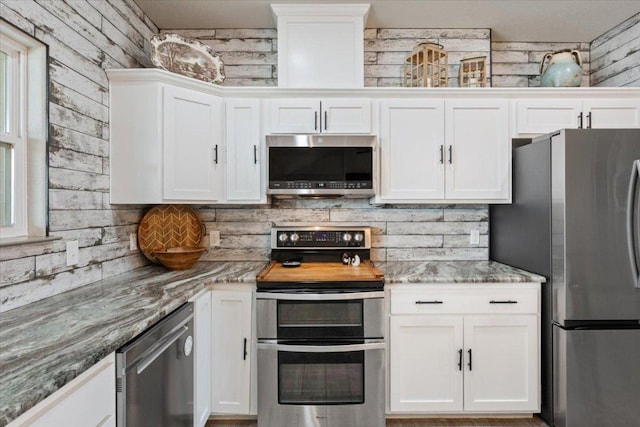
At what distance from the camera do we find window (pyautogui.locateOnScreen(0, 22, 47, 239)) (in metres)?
1.51

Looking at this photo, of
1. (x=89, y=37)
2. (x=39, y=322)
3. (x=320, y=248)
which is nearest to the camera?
(x=39, y=322)

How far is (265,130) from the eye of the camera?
2471 millimetres

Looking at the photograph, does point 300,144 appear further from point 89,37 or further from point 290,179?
point 89,37

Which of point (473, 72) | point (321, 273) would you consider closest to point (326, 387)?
point (321, 273)

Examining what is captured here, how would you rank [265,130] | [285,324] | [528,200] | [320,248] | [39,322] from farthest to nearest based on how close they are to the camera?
1. [320,248]
2. [265,130]
3. [528,200]
4. [285,324]
5. [39,322]

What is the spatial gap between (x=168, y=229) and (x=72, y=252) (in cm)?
77

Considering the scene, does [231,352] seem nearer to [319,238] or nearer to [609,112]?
[319,238]

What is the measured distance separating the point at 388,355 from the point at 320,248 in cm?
86

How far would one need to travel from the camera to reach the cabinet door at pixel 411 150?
2479 mm

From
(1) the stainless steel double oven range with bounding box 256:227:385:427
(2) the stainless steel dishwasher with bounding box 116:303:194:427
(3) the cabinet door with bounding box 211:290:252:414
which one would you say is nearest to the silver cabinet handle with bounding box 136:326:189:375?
(2) the stainless steel dishwasher with bounding box 116:303:194:427

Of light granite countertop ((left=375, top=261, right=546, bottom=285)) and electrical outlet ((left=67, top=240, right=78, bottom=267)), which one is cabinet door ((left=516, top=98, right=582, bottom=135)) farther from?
electrical outlet ((left=67, top=240, right=78, bottom=267))

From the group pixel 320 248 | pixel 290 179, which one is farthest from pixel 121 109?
pixel 320 248

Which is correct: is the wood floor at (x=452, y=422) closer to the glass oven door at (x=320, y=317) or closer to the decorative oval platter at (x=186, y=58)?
the glass oven door at (x=320, y=317)

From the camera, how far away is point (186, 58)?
7.95 ft
